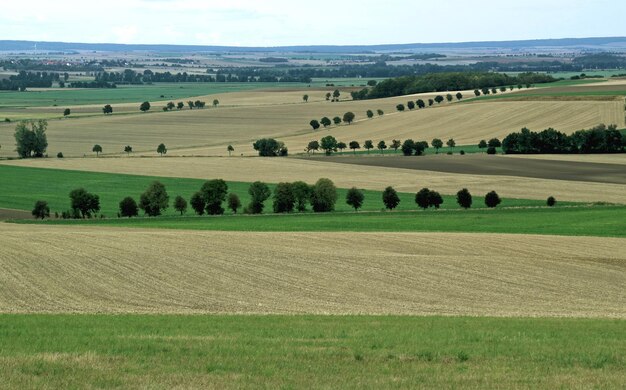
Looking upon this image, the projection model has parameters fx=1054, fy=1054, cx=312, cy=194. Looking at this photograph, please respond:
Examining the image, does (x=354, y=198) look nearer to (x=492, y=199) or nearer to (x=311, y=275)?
(x=492, y=199)

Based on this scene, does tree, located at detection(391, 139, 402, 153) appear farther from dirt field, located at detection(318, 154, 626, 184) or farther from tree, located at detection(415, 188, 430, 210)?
tree, located at detection(415, 188, 430, 210)

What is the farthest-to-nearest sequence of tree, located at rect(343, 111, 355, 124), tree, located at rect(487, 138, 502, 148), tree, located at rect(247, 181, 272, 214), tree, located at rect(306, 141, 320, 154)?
tree, located at rect(343, 111, 355, 124)
tree, located at rect(306, 141, 320, 154)
tree, located at rect(487, 138, 502, 148)
tree, located at rect(247, 181, 272, 214)

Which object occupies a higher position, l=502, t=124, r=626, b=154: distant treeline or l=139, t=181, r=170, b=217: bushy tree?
l=502, t=124, r=626, b=154: distant treeline

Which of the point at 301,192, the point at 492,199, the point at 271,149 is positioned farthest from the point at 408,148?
the point at 301,192

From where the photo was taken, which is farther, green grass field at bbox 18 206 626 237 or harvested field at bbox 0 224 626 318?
green grass field at bbox 18 206 626 237

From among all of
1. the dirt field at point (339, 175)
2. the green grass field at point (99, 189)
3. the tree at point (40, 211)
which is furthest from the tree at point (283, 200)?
the tree at point (40, 211)

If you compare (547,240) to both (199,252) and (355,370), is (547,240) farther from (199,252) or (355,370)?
(355,370)

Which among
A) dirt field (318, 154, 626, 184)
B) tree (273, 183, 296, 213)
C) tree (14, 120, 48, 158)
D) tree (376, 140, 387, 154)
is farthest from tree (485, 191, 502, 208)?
tree (14, 120, 48, 158)
